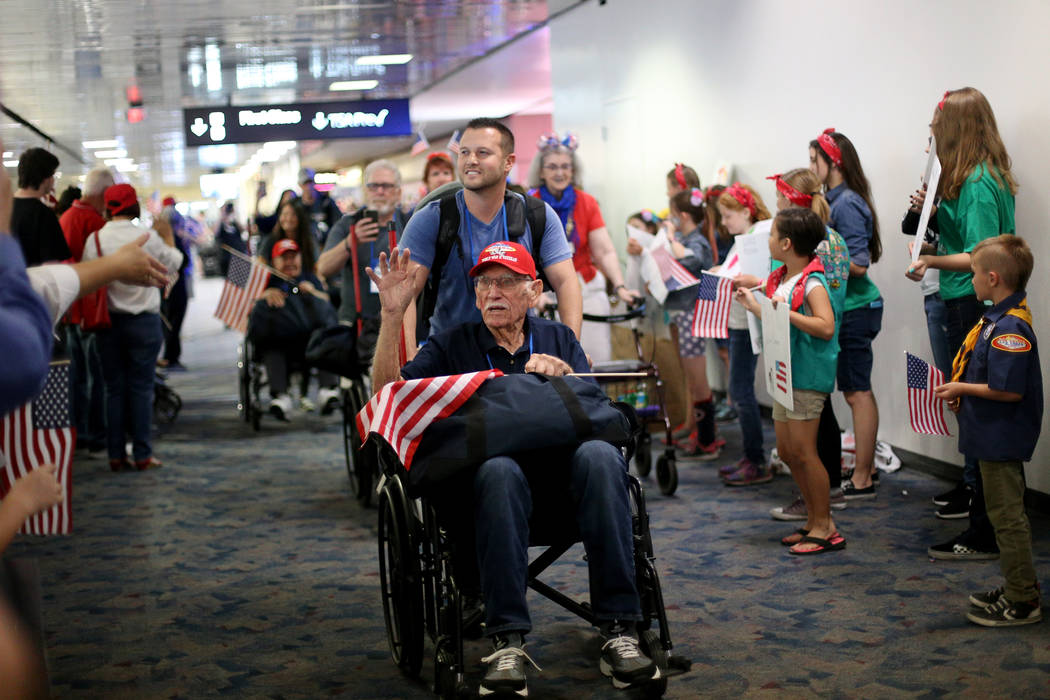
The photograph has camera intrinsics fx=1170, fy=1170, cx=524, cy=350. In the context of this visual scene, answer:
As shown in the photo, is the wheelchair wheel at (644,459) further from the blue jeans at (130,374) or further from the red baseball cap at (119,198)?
the red baseball cap at (119,198)

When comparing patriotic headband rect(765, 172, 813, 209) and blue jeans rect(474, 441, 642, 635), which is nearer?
blue jeans rect(474, 441, 642, 635)

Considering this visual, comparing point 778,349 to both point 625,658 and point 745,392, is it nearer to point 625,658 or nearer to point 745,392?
point 745,392

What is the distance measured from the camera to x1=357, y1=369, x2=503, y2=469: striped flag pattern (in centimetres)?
320

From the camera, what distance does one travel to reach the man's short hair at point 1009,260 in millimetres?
3895

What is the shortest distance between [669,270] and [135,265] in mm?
4877

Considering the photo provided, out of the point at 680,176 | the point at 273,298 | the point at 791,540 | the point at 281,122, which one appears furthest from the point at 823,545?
the point at 281,122

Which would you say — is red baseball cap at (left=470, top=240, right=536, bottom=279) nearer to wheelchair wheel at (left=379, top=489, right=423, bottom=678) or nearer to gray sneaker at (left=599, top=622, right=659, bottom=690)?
wheelchair wheel at (left=379, top=489, right=423, bottom=678)

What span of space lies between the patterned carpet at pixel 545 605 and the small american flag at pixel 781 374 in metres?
0.71

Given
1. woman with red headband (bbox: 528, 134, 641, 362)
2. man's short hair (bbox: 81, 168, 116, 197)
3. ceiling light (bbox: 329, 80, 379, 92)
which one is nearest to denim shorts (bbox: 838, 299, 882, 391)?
woman with red headband (bbox: 528, 134, 641, 362)

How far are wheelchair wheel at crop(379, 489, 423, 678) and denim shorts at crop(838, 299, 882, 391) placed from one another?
2.81 m

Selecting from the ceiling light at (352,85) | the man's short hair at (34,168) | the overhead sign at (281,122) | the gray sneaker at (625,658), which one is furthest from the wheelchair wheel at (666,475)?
the ceiling light at (352,85)

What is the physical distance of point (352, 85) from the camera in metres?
15.9

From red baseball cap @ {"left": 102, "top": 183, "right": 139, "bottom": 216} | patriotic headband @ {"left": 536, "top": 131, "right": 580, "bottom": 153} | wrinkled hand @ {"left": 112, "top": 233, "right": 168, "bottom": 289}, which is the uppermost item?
patriotic headband @ {"left": 536, "top": 131, "right": 580, "bottom": 153}

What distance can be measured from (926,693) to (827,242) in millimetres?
2349
